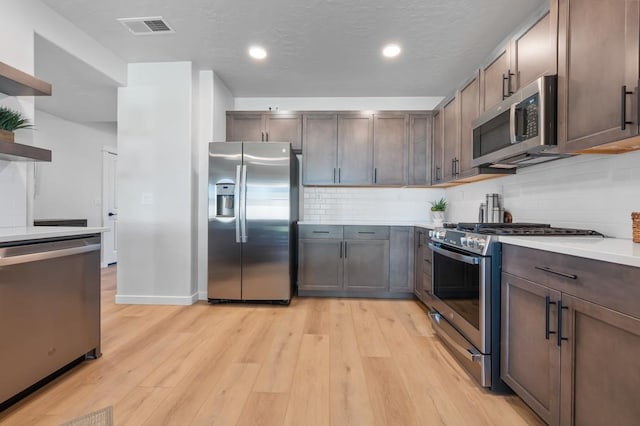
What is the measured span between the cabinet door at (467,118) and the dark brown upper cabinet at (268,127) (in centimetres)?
190

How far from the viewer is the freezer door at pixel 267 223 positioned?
327 cm

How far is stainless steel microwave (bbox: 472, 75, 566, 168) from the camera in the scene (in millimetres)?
1657

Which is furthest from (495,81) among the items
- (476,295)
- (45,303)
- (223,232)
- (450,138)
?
(45,303)

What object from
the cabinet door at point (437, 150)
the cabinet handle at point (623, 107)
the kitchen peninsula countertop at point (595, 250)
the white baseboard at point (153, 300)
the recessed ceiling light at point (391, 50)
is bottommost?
the white baseboard at point (153, 300)

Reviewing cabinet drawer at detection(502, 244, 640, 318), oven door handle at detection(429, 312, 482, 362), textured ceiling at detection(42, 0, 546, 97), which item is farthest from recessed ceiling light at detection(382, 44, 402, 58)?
oven door handle at detection(429, 312, 482, 362)

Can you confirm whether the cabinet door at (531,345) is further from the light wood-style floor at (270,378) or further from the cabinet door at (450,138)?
the cabinet door at (450,138)

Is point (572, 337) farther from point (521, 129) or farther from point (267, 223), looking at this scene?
point (267, 223)

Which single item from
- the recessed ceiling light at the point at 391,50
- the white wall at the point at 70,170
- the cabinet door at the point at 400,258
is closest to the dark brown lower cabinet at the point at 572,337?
the cabinet door at the point at 400,258

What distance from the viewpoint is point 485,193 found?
10.0 feet

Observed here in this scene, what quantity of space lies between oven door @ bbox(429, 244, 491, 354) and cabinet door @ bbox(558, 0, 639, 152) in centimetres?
81

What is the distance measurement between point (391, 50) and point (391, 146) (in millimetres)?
1197

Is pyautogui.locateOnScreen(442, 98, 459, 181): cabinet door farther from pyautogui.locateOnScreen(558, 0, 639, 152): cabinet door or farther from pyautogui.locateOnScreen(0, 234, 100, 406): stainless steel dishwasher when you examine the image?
pyautogui.locateOnScreen(0, 234, 100, 406): stainless steel dishwasher

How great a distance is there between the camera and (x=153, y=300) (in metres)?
3.26

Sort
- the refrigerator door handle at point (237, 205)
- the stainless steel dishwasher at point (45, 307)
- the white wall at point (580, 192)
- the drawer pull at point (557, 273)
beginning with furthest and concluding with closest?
the refrigerator door handle at point (237, 205)
the white wall at point (580, 192)
the stainless steel dishwasher at point (45, 307)
the drawer pull at point (557, 273)
